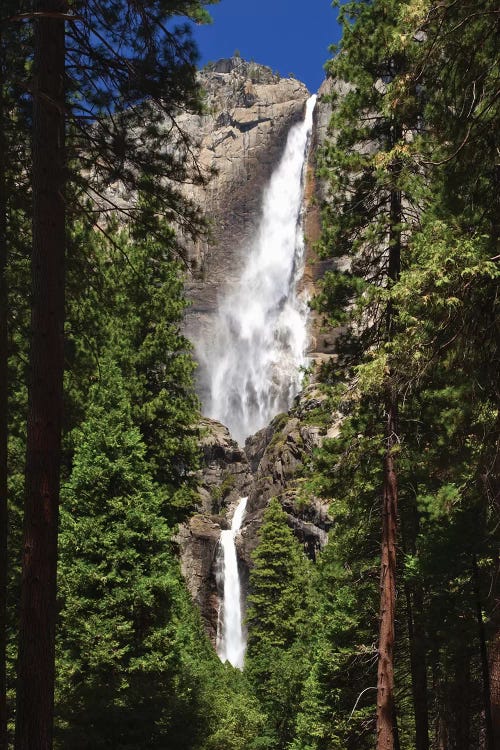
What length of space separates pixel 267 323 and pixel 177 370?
64650 millimetres

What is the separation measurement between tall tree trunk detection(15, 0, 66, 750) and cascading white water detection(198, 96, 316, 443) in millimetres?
63443

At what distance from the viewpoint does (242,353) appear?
78.9m

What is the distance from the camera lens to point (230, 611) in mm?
42125

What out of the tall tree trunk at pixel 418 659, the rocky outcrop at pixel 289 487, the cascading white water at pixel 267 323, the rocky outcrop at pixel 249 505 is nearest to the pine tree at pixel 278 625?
the rocky outcrop at pixel 249 505

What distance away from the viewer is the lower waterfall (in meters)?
73.3

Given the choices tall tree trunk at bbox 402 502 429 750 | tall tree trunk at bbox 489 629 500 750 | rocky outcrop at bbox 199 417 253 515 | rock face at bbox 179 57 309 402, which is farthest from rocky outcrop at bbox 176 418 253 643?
rock face at bbox 179 57 309 402

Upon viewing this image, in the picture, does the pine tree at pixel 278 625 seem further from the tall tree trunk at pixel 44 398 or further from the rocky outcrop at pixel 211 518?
the tall tree trunk at pixel 44 398

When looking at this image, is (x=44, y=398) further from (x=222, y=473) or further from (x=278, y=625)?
(x=222, y=473)

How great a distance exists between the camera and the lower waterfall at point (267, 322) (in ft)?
241

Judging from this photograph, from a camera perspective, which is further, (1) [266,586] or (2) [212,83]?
(2) [212,83]

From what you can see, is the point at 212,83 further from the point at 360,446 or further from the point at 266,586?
the point at 360,446

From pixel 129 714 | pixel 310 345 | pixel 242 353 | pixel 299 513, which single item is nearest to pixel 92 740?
pixel 129 714

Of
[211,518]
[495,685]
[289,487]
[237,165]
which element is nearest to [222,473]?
[211,518]

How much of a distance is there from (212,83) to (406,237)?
103193 mm
